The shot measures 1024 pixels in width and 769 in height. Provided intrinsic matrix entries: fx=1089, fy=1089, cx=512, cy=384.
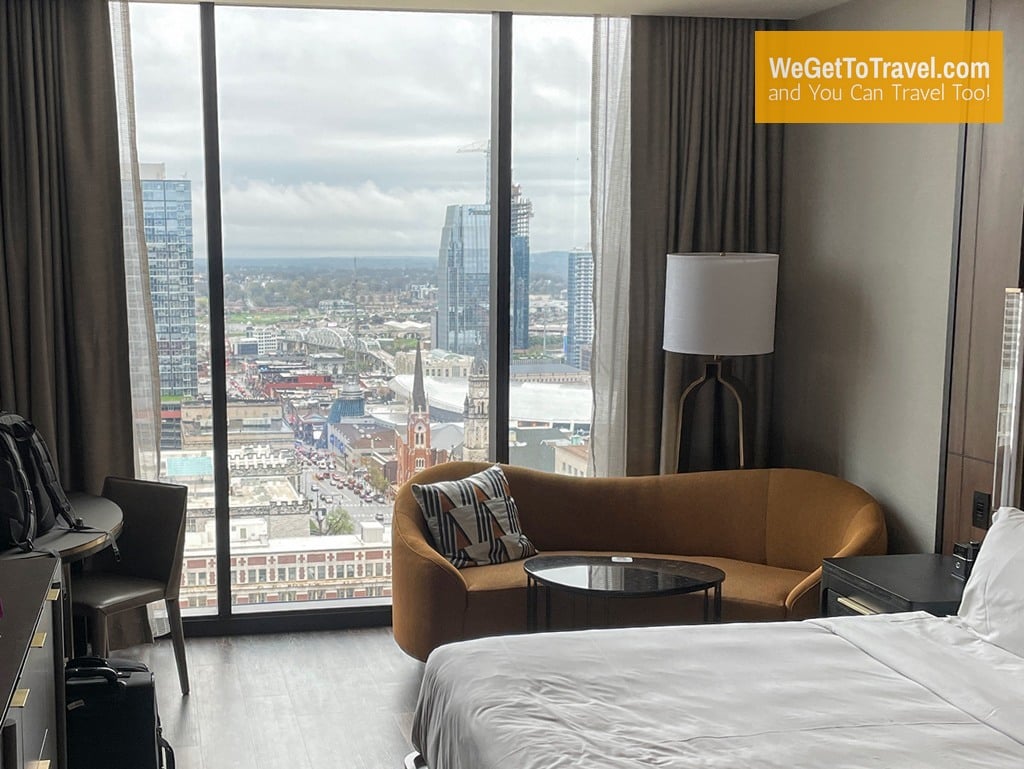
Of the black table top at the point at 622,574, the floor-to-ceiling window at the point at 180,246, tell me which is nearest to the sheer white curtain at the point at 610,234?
the black table top at the point at 622,574

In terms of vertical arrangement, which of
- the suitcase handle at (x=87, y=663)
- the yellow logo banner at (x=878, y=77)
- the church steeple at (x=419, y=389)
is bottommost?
the suitcase handle at (x=87, y=663)

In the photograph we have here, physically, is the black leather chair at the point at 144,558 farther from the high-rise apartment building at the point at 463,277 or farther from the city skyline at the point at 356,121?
the high-rise apartment building at the point at 463,277

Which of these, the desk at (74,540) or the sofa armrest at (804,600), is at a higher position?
the desk at (74,540)

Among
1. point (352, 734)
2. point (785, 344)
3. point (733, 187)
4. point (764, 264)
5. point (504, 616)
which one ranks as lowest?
point (352, 734)

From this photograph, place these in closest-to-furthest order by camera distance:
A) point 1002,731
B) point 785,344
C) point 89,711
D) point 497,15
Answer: point 1002,731
point 89,711
point 497,15
point 785,344

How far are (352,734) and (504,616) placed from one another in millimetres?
707

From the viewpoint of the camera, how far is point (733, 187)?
4961mm

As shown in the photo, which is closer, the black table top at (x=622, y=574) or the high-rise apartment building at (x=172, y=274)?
the black table top at (x=622, y=574)

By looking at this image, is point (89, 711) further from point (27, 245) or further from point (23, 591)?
point (27, 245)

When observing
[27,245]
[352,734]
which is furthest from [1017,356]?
[27,245]

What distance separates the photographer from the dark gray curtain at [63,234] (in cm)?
429

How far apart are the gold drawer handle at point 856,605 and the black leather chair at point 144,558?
7.83 ft

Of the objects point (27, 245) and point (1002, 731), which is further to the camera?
point (27, 245)

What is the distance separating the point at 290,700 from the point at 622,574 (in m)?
1.34
